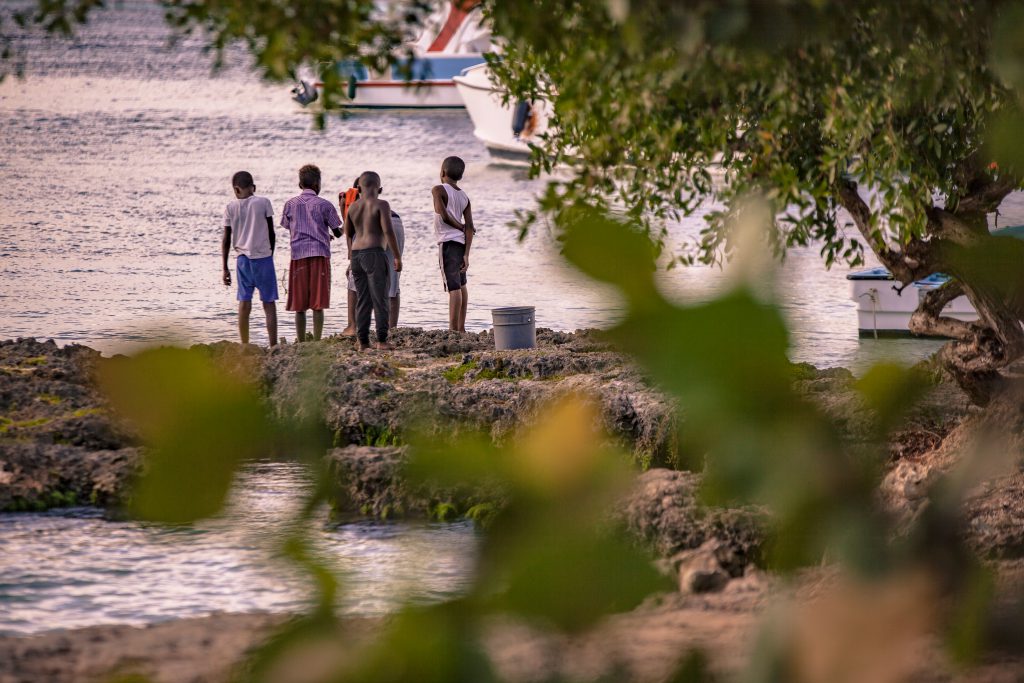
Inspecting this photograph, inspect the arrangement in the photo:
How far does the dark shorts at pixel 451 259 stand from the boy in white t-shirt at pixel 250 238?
5.00 feet

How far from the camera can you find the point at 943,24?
3490 millimetres

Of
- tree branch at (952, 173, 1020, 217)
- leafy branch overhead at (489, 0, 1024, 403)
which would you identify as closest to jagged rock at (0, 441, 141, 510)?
leafy branch overhead at (489, 0, 1024, 403)

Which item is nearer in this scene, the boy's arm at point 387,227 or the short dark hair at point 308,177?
the boy's arm at point 387,227

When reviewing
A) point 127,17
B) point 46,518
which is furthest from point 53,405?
point 127,17

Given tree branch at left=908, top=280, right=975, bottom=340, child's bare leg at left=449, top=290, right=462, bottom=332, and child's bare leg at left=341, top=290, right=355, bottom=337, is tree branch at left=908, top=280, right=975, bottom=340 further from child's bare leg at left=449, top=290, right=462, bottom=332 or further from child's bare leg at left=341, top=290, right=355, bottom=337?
child's bare leg at left=341, top=290, right=355, bottom=337

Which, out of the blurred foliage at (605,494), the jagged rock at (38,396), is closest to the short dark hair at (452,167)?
the jagged rock at (38,396)

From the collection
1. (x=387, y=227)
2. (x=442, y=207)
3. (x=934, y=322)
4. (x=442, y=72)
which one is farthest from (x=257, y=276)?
(x=442, y=72)

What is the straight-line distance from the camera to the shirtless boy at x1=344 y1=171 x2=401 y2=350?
11305 mm

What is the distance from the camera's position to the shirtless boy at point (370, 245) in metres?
11.3

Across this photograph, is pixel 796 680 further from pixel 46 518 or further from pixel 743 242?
pixel 46 518

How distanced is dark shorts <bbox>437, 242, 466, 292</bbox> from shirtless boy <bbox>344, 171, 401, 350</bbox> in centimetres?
52

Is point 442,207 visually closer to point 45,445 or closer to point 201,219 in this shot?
point 45,445

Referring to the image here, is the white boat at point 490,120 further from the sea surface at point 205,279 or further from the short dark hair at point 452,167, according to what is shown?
the short dark hair at point 452,167

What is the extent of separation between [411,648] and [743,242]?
316 mm
